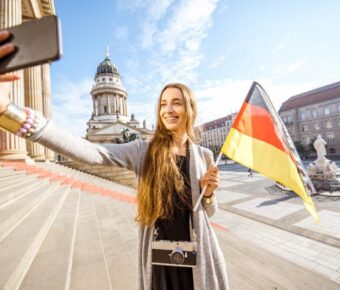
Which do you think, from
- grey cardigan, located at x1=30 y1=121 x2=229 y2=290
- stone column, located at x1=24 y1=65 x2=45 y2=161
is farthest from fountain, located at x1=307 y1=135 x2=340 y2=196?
stone column, located at x1=24 y1=65 x2=45 y2=161

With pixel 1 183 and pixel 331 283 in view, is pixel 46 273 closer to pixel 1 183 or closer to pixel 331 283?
pixel 1 183

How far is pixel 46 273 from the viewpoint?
2.14 metres

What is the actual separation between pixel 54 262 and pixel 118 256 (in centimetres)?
93

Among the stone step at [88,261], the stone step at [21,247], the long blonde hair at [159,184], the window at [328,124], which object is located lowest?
the stone step at [88,261]

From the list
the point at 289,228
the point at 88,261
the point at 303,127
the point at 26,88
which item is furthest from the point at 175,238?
the point at 303,127

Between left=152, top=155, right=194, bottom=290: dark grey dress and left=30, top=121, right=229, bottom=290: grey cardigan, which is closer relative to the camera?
left=30, top=121, right=229, bottom=290: grey cardigan

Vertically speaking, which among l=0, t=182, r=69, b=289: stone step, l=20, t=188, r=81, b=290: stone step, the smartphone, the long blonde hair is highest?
the smartphone

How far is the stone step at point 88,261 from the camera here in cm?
236

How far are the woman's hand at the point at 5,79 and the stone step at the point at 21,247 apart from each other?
1.70m

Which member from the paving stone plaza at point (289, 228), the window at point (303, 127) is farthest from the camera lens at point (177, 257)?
the window at point (303, 127)

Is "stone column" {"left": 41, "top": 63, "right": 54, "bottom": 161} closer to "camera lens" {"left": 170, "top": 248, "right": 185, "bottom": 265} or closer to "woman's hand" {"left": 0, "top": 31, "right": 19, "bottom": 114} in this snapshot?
"camera lens" {"left": 170, "top": 248, "right": 185, "bottom": 265}

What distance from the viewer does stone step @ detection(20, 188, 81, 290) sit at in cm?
199

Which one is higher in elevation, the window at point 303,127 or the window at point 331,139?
the window at point 303,127

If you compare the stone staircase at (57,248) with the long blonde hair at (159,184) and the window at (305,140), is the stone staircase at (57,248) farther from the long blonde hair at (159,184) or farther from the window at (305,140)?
the window at (305,140)
